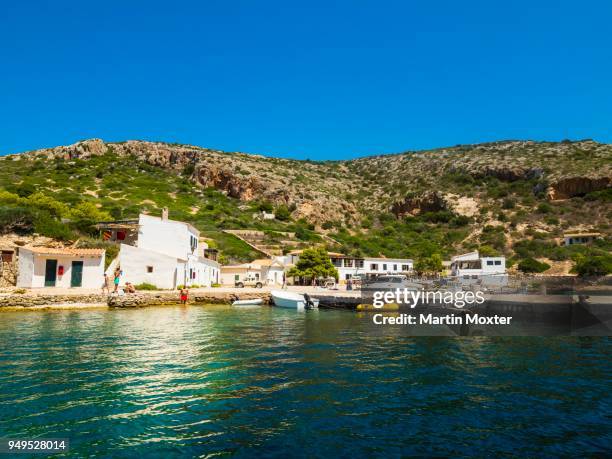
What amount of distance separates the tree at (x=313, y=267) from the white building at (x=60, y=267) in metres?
21.8

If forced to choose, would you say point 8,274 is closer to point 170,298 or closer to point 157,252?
point 157,252

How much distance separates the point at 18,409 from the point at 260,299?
1124 inches

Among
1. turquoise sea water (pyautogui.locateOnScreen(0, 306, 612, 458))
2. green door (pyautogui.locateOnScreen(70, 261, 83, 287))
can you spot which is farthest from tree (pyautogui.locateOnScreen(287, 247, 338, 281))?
turquoise sea water (pyautogui.locateOnScreen(0, 306, 612, 458))

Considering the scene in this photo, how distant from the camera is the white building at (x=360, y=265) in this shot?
61.9 meters

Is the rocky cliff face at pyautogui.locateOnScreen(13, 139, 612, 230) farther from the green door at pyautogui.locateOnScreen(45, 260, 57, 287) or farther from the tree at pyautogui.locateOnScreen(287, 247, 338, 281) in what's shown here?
the green door at pyautogui.locateOnScreen(45, 260, 57, 287)

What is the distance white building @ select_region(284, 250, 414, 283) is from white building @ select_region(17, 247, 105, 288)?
28091mm

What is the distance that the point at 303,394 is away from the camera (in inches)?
432

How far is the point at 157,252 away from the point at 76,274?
657cm

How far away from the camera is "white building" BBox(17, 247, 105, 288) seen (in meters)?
33.5

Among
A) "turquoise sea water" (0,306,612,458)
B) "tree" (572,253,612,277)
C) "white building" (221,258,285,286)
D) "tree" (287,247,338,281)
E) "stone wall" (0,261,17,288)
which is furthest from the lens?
"white building" (221,258,285,286)

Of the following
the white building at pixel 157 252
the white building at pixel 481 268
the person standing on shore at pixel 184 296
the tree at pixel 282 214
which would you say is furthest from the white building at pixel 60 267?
the tree at pixel 282 214

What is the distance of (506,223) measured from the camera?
288 ft

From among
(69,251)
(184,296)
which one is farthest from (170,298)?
(69,251)

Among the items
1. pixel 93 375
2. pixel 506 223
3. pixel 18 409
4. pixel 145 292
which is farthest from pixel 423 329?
pixel 506 223
